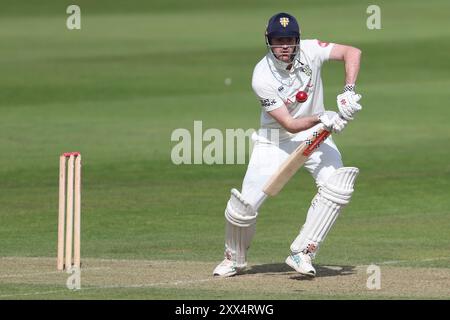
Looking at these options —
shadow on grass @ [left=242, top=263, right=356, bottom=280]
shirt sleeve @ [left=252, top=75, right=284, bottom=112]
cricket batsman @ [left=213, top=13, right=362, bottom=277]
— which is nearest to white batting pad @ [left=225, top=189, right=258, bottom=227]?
cricket batsman @ [left=213, top=13, right=362, bottom=277]

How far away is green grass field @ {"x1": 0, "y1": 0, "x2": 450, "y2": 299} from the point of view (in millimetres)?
9953

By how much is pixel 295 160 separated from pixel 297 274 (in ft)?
2.94

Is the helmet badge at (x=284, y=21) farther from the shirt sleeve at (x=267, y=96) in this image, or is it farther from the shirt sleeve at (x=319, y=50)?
the shirt sleeve at (x=267, y=96)

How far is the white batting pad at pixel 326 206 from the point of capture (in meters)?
9.58

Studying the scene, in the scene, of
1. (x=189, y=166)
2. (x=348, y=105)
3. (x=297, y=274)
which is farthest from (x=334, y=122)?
(x=189, y=166)

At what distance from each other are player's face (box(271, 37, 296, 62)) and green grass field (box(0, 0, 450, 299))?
164cm

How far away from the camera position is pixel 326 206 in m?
9.61

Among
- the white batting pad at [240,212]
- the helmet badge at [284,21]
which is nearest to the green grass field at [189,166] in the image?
the white batting pad at [240,212]

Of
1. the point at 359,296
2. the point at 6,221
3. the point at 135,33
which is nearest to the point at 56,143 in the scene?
the point at 6,221

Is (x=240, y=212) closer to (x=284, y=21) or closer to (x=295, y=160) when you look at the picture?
(x=295, y=160)

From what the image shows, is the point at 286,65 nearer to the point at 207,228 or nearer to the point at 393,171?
the point at 207,228

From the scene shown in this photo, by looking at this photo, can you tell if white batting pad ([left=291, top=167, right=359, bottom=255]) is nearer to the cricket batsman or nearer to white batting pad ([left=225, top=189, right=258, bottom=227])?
the cricket batsman

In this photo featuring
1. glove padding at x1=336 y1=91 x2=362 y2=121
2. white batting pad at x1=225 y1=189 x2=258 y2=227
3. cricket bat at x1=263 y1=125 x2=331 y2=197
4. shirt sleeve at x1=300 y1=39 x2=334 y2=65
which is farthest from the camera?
shirt sleeve at x1=300 y1=39 x2=334 y2=65

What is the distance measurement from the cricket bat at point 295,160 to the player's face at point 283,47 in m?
0.62
